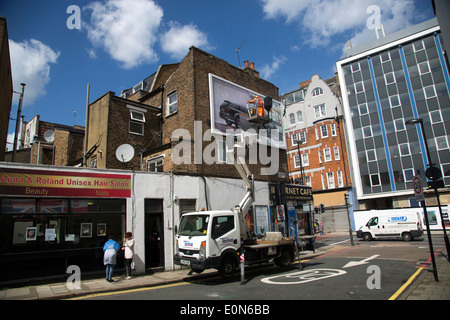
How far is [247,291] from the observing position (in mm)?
7945

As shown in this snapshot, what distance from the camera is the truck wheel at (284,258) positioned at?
1205 centimetres

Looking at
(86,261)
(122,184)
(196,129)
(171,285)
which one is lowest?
(171,285)

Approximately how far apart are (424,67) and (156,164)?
36303mm

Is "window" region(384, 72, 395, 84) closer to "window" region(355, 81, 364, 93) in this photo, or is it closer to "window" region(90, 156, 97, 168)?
"window" region(355, 81, 364, 93)

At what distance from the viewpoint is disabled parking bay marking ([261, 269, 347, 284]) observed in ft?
29.8

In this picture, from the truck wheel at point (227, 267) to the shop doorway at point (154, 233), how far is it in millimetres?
3794

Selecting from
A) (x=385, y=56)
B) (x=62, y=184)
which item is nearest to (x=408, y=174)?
(x=385, y=56)

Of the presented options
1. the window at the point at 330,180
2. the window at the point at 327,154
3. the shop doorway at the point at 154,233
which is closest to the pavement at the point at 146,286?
the shop doorway at the point at 154,233

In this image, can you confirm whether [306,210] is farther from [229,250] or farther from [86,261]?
[86,261]

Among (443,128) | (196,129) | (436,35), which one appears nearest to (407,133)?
(443,128)

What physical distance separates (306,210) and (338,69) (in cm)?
2884

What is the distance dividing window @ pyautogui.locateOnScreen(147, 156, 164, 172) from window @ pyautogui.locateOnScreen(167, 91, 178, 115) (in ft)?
11.7

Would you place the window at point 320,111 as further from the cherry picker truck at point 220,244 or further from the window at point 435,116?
the cherry picker truck at point 220,244

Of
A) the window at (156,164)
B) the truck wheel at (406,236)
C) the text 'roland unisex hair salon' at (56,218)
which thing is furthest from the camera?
the truck wheel at (406,236)
